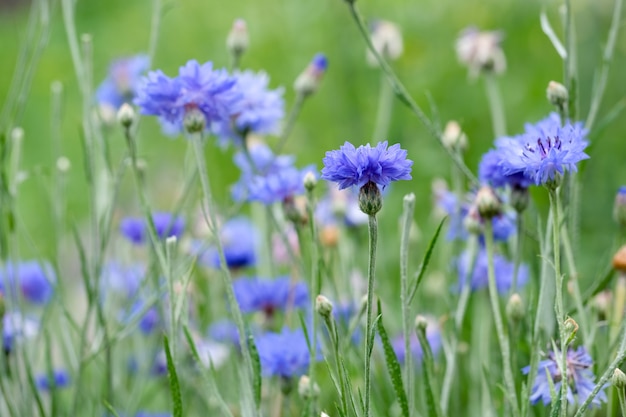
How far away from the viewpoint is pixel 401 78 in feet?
7.88

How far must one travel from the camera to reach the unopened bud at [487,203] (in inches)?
32.6

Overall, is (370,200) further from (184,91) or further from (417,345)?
(417,345)

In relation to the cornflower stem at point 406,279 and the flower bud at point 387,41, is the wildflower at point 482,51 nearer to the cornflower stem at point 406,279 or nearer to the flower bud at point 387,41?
the flower bud at point 387,41

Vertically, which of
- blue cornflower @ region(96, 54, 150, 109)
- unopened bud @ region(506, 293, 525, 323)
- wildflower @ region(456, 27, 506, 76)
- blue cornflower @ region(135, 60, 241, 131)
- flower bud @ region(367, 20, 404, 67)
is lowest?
unopened bud @ region(506, 293, 525, 323)

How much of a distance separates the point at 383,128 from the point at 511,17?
157 cm

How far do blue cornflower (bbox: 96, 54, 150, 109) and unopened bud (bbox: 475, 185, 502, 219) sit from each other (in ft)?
1.88

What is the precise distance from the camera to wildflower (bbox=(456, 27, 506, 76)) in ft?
3.88

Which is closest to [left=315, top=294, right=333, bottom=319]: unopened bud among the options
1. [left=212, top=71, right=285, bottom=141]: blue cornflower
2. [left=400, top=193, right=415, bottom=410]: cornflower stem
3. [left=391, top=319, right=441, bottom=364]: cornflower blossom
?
[left=400, top=193, right=415, bottom=410]: cornflower stem

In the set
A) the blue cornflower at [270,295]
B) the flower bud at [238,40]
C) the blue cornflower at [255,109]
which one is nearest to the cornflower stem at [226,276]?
the blue cornflower at [255,109]

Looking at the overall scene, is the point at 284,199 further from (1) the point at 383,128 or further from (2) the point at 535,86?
(2) the point at 535,86

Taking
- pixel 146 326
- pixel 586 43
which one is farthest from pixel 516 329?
pixel 586 43

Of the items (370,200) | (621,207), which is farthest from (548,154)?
(621,207)

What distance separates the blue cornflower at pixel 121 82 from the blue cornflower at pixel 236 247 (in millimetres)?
225

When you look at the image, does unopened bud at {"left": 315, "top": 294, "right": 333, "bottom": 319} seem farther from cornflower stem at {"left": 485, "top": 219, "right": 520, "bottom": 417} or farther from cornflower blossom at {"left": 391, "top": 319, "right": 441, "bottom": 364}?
cornflower blossom at {"left": 391, "top": 319, "right": 441, "bottom": 364}
